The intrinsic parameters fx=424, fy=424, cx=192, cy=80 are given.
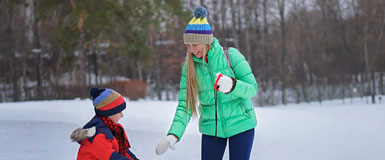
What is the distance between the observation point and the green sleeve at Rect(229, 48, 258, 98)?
208 cm

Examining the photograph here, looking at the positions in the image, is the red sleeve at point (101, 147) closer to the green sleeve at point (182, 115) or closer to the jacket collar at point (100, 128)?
the jacket collar at point (100, 128)

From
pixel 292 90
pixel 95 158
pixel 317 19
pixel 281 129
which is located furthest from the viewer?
pixel 317 19

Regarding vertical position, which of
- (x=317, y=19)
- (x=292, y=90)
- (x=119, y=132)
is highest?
(x=317, y=19)

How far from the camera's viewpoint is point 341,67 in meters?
27.8

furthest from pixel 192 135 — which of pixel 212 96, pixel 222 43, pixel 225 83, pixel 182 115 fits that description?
pixel 222 43

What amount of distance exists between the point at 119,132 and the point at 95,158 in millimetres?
234

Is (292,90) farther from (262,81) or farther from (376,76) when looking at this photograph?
(376,76)

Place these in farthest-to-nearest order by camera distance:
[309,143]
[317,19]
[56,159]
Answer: [317,19] < [309,143] < [56,159]

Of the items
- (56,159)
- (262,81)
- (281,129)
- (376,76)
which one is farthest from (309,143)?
(376,76)

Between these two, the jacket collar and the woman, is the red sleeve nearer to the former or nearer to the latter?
the jacket collar

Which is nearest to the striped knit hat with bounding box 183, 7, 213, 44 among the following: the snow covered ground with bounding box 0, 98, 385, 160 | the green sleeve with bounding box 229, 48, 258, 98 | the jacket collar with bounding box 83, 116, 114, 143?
the green sleeve with bounding box 229, 48, 258, 98

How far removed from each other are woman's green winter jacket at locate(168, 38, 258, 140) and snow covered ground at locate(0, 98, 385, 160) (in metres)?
2.51

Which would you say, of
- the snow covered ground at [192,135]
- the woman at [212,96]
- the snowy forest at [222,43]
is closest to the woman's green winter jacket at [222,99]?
the woman at [212,96]

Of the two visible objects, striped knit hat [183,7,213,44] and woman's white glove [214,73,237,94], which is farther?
striped knit hat [183,7,213,44]
